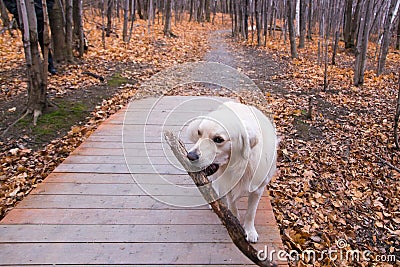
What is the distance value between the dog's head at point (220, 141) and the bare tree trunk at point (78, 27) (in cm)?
709

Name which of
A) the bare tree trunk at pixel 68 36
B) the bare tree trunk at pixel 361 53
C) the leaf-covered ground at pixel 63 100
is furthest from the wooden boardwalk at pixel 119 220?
the bare tree trunk at pixel 361 53

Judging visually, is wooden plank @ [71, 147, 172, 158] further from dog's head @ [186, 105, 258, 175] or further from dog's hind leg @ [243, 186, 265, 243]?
dog's head @ [186, 105, 258, 175]

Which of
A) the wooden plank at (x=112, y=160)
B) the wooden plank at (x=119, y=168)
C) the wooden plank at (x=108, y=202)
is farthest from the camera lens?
the wooden plank at (x=112, y=160)

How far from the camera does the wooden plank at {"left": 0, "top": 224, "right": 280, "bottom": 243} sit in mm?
2119

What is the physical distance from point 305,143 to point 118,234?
115 inches

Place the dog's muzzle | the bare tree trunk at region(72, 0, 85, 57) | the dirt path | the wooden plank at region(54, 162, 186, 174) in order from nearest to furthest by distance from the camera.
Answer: the dog's muzzle
the wooden plank at region(54, 162, 186, 174)
the dirt path
the bare tree trunk at region(72, 0, 85, 57)

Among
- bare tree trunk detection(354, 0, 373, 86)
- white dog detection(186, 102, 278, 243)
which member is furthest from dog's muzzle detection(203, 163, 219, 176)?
bare tree trunk detection(354, 0, 373, 86)

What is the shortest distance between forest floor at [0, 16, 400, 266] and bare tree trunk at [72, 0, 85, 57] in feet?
1.46

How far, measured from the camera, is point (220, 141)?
1.83 m

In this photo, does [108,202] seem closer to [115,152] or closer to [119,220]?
[119,220]

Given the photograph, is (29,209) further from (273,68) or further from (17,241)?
(273,68)

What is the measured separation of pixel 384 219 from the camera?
3033mm

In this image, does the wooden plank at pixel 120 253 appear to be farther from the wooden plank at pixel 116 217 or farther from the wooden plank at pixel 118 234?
the wooden plank at pixel 116 217

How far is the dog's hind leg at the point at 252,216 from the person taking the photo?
2175 millimetres
